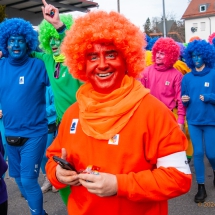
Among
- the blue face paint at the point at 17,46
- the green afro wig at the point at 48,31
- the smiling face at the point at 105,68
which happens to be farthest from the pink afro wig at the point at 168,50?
the smiling face at the point at 105,68

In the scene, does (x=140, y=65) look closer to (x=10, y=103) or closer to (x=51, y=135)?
(x=10, y=103)

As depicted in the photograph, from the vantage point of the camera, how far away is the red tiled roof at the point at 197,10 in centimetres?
5825

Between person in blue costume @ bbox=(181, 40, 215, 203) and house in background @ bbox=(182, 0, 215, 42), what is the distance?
182 feet

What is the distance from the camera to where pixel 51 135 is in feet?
15.7

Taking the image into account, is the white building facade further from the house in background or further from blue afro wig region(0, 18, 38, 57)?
blue afro wig region(0, 18, 38, 57)

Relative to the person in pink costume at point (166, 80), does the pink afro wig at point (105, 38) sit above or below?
above

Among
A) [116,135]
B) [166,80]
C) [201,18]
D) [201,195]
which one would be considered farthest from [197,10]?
[116,135]

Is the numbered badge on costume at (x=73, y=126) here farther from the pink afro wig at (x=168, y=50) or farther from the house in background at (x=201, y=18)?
the house in background at (x=201, y=18)

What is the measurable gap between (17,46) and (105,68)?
74.4 inches

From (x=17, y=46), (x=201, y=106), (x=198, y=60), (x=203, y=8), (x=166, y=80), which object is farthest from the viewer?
(x=203, y=8)

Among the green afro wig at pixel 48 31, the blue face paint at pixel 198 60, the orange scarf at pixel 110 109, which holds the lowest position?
the orange scarf at pixel 110 109

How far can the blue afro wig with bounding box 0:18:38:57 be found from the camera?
353 centimetres

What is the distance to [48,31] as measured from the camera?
359 cm

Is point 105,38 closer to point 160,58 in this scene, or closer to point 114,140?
point 114,140
